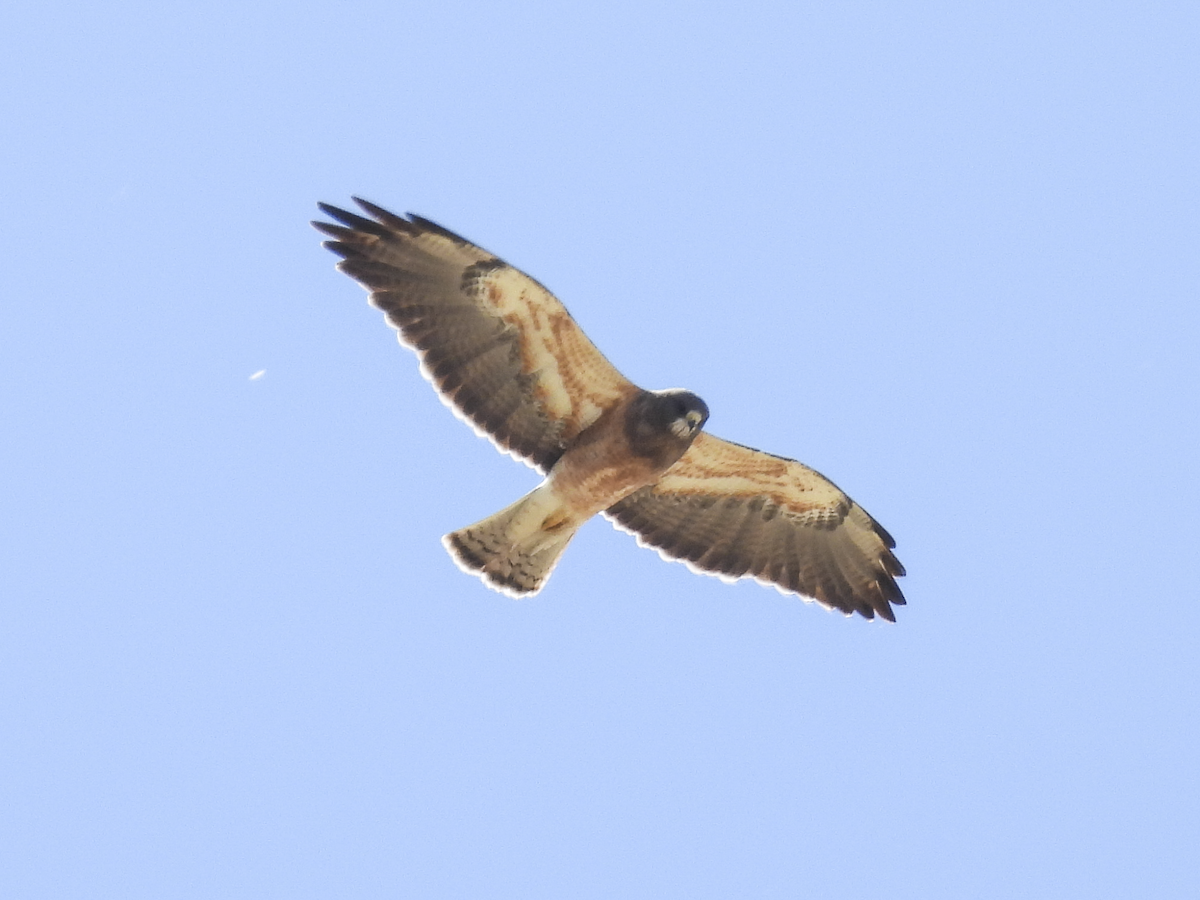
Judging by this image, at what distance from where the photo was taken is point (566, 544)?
14.2 meters

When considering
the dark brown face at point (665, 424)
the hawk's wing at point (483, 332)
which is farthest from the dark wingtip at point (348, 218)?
the dark brown face at point (665, 424)

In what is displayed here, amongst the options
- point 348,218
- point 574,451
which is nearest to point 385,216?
point 348,218

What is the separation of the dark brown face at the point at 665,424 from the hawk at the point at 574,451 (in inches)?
0.4

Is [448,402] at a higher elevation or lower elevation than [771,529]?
lower

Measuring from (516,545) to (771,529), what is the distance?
2.35 meters

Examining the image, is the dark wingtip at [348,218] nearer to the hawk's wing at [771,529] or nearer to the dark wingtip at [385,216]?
the dark wingtip at [385,216]

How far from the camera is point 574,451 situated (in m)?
13.8

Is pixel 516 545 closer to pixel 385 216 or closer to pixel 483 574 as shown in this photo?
pixel 483 574

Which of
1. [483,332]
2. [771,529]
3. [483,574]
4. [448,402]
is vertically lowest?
[483,574]

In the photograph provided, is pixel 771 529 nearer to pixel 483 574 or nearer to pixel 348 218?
pixel 483 574

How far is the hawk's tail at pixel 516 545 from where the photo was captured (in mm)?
13883

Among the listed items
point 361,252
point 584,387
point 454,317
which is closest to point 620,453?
point 584,387

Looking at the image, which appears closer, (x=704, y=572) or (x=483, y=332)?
(x=483, y=332)

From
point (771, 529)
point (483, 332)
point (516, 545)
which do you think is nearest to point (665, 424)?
point (483, 332)
